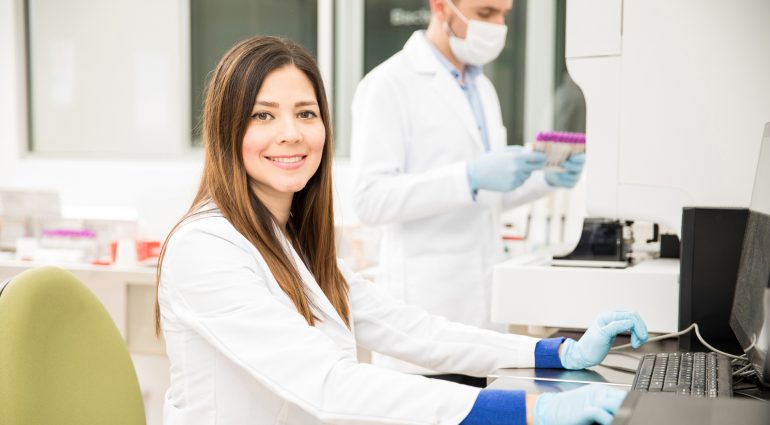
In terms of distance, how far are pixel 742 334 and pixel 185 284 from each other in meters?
0.82

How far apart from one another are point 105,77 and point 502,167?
262cm

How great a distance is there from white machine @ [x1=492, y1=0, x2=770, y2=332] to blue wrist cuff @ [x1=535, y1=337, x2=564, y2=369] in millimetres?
223

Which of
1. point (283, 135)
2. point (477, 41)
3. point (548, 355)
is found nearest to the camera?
point (283, 135)

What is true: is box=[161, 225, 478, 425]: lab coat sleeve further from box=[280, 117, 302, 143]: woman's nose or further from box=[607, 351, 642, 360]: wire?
box=[607, 351, 642, 360]: wire

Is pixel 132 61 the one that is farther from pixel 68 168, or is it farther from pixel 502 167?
pixel 502 167

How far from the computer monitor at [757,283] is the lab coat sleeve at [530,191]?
993 millimetres

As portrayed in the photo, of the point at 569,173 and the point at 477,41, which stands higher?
the point at 477,41

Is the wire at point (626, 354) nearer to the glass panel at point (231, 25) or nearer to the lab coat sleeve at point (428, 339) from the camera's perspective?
the lab coat sleeve at point (428, 339)

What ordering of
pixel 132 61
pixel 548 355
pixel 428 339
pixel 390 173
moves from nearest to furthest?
pixel 548 355
pixel 428 339
pixel 390 173
pixel 132 61

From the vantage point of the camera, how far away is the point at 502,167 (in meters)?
2.17

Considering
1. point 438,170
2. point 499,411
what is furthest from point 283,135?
point 438,170

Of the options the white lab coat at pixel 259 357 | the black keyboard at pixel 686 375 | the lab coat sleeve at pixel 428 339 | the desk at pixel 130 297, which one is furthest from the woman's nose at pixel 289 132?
the desk at pixel 130 297

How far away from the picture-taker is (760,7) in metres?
1.63

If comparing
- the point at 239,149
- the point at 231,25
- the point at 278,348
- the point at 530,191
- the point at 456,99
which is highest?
the point at 231,25
